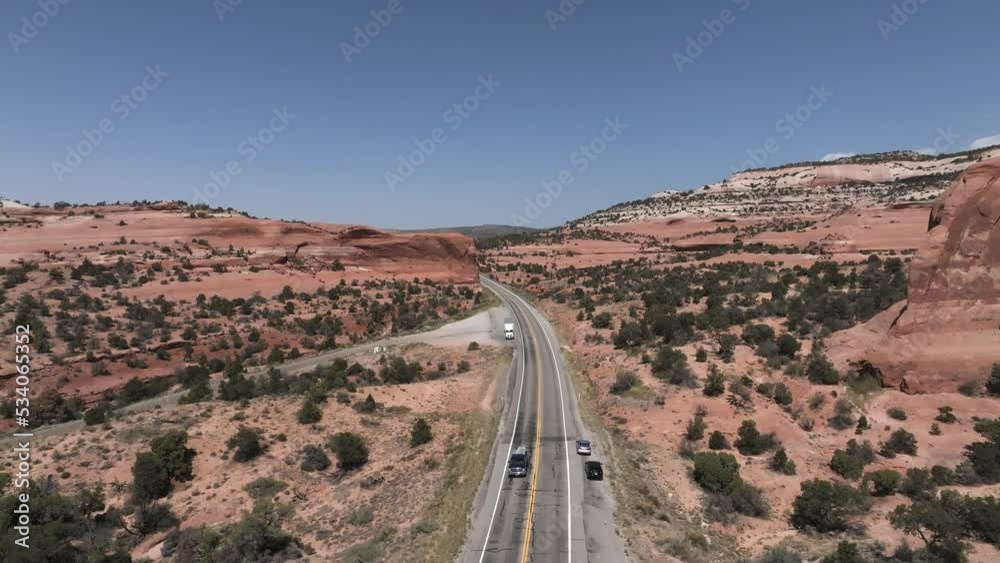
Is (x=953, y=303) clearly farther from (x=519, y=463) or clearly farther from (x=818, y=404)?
(x=519, y=463)

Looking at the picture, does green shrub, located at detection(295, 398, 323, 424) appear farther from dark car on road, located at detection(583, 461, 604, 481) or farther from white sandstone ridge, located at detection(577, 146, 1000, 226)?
white sandstone ridge, located at detection(577, 146, 1000, 226)

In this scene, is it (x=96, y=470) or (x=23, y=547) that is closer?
(x=23, y=547)

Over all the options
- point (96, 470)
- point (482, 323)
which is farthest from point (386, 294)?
point (96, 470)

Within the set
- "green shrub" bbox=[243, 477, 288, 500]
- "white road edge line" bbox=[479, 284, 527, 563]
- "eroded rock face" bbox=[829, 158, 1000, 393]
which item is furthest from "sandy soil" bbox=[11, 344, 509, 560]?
"eroded rock face" bbox=[829, 158, 1000, 393]

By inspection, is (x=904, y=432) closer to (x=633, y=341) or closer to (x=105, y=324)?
(x=633, y=341)

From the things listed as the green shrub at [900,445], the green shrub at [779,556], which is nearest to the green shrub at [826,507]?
the green shrub at [779,556]

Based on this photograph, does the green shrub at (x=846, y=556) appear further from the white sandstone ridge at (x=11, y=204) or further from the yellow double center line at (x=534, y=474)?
the white sandstone ridge at (x=11, y=204)

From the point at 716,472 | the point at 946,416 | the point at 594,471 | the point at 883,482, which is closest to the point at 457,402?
the point at 594,471
